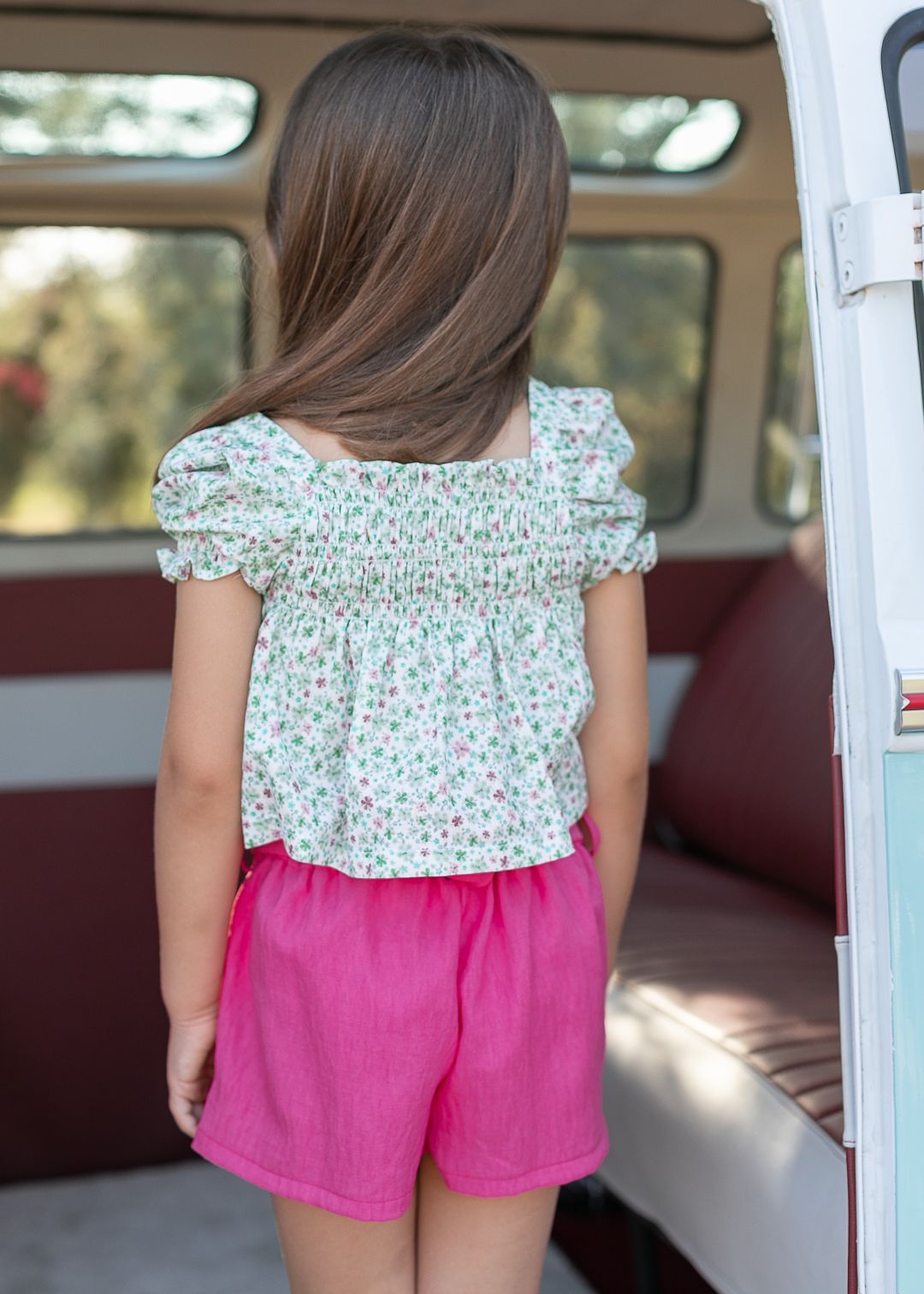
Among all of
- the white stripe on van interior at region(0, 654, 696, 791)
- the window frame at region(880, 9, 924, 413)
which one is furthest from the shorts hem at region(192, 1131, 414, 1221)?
the white stripe on van interior at region(0, 654, 696, 791)

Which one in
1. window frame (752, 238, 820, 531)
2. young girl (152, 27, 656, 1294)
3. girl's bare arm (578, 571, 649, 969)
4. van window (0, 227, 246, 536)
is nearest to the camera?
young girl (152, 27, 656, 1294)

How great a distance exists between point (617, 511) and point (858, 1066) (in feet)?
2.11

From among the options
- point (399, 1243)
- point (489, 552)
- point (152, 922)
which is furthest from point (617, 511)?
point (152, 922)

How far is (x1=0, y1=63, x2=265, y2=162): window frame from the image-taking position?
8.48 feet

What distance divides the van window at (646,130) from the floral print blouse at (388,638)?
65.7 inches

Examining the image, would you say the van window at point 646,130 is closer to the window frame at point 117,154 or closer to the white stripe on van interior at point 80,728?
the window frame at point 117,154

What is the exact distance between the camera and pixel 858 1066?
1.38 metres

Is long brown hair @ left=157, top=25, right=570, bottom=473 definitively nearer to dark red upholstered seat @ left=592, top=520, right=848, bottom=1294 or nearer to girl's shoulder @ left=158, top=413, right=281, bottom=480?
girl's shoulder @ left=158, top=413, right=281, bottom=480

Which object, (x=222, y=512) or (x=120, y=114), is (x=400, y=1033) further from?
(x=120, y=114)

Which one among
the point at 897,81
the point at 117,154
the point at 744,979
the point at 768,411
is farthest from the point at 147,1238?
the point at 897,81

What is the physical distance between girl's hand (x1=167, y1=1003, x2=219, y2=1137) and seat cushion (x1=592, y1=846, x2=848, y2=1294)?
2.59ft

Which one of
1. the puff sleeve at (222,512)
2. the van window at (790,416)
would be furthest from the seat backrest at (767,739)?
the puff sleeve at (222,512)

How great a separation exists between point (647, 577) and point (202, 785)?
6.66ft

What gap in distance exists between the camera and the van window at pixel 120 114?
8.50 ft
